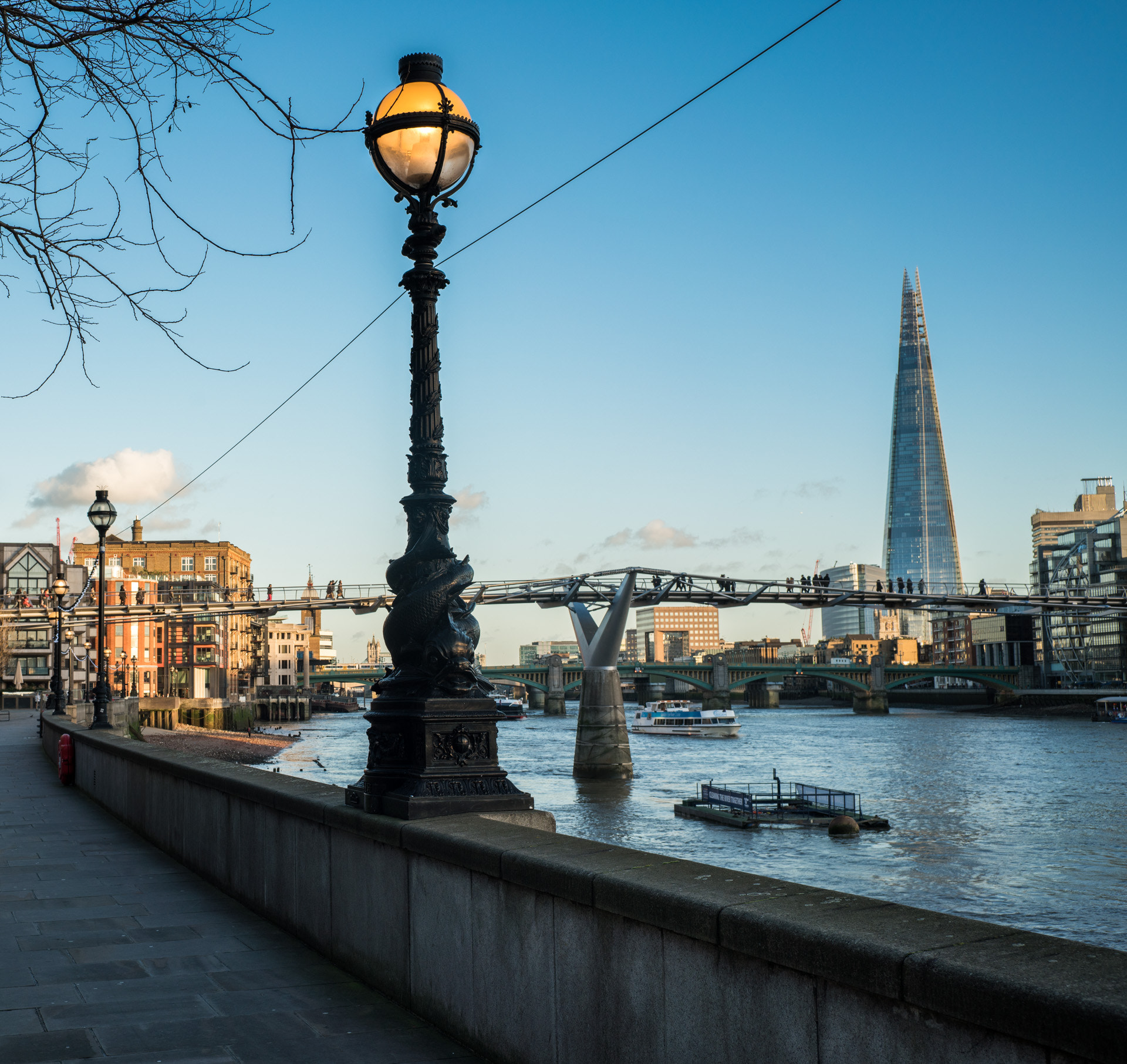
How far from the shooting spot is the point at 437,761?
605 cm

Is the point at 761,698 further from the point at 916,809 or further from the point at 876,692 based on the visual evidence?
the point at 916,809

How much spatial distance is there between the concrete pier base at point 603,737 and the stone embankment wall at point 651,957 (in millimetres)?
55591

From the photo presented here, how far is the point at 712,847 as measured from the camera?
3875 centimetres

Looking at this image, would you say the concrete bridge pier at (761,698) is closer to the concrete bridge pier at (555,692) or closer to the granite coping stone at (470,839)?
the concrete bridge pier at (555,692)

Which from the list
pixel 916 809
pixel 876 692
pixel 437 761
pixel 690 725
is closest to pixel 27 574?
pixel 690 725

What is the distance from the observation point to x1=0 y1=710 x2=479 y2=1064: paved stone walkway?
16.6ft

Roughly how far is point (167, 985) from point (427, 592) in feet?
7.68

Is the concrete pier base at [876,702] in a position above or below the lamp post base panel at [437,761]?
below

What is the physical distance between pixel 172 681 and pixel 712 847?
109 m

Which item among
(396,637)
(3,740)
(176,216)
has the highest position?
(176,216)

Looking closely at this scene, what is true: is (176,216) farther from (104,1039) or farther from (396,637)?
(104,1039)

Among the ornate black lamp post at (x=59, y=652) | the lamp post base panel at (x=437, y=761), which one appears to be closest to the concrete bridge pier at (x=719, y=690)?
the ornate black lamp post at (x=59, y=652)

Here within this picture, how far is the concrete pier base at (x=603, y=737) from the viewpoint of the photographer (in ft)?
204

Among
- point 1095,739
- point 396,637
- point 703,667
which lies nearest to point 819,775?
point 1095,739
